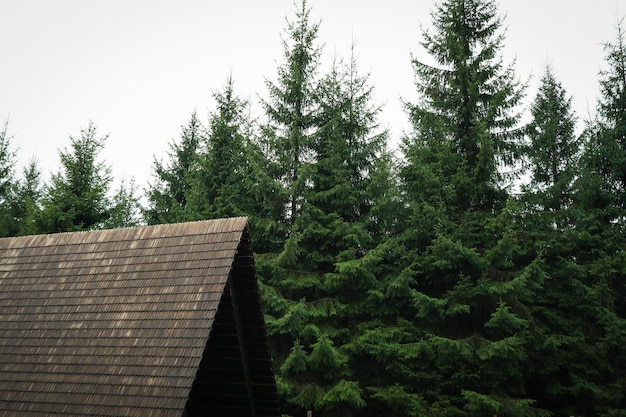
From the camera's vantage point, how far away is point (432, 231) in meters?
13.4

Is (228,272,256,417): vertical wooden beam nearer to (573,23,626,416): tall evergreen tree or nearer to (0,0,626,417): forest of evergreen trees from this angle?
(0,0,626,417): forest of evergreen trees

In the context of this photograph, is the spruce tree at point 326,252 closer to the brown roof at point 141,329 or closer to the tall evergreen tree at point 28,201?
the brown roof at point 141,329

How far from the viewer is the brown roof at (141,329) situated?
6.57 meters

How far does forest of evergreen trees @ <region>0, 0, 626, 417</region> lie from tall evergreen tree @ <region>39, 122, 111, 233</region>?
111 millimetres

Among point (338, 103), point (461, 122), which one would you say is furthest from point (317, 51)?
point (461, 122)

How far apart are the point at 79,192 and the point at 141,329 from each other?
1309cm

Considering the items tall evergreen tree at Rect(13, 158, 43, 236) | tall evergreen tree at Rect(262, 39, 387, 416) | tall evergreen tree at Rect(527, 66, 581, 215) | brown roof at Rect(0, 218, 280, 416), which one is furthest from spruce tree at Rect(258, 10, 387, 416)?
tall evergreen tree at Rect(13, 158, 43, 236)

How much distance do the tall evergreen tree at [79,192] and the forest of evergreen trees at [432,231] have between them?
0.36 ft

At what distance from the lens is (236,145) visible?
17.1 m

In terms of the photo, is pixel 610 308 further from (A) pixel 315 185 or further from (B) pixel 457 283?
(A) pixel 315 185

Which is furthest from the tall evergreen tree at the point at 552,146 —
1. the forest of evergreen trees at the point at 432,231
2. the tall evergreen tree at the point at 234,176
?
the tall evergreen tree at the point at 234,176

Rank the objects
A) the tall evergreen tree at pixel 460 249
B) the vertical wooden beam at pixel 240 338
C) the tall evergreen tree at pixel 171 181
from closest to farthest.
→ the vertical wooden beam at pixel 240 338 → the tall evergreen tree at pixel 460 249 → the tall evergreen tree at pixel 171 181

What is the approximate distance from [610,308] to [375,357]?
24.0ft

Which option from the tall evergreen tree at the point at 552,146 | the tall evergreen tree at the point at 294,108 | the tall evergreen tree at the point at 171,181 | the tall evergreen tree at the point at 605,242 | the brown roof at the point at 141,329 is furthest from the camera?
the tall evergreen tree at the point at 171,181
